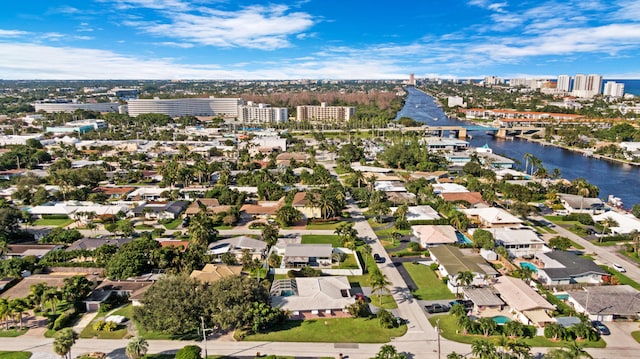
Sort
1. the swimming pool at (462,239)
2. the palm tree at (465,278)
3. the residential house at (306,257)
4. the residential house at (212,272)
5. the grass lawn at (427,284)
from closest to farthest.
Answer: the palm tree at (465,278)
the residential house at (212,272)
the grass lawn at (427,284)
the residential house at (306,257)
the swimming pool at (462,239)

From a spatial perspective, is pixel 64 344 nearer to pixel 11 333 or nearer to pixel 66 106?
pixel 11 333

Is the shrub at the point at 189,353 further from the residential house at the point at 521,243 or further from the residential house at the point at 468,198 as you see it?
the residential house at the point at 468,198

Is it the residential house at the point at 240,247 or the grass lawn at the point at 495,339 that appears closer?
the grass lawn at the point at 495,339

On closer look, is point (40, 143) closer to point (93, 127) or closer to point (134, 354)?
point (93, 127)

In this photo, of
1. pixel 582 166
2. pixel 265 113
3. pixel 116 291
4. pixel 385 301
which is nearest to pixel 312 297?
pixel 385 301

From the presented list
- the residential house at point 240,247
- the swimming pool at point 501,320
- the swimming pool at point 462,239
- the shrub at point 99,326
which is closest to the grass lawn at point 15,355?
the shrub at point 99,326

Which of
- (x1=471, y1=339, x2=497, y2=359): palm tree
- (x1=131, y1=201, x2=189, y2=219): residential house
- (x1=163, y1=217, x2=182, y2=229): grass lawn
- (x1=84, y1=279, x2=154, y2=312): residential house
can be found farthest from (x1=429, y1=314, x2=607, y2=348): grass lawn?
(x1=131, y1=201, x2=189, y2=219): residential house

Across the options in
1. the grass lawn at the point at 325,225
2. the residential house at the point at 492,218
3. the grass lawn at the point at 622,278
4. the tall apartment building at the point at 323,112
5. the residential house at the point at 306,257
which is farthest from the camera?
the tall apartment building at the point at 323,112
